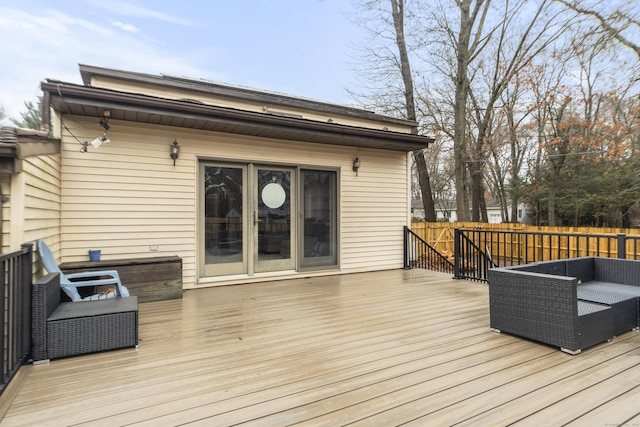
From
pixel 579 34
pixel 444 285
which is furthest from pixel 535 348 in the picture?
pixel 579 34

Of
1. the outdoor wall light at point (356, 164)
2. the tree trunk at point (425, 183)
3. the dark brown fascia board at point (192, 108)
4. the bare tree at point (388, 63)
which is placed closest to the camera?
the dark brown fascia board at point (192, 108)

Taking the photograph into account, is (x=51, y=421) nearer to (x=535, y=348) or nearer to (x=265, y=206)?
(x=535, y=348)

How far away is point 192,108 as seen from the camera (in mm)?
4535

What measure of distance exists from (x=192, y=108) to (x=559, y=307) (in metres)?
4.57

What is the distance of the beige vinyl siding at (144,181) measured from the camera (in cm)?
454

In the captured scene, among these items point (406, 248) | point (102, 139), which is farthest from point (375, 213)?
point (102, 139)

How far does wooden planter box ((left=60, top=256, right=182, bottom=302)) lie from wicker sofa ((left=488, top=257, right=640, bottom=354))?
379 cm

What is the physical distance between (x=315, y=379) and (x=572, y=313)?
203cm

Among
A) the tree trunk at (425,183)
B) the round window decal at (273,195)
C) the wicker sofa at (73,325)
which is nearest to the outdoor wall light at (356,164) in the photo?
the round window decal at (273,195)

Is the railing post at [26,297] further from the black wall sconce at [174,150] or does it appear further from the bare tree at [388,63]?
the bare tree at [388,63]

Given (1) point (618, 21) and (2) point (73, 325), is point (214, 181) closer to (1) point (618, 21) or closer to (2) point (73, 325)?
(2) point (73, 325)

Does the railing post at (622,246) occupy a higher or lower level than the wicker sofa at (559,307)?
higher

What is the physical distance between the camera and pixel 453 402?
194 centimetres

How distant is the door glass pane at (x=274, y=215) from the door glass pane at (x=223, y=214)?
349 millimetres
